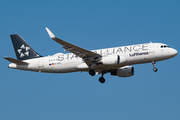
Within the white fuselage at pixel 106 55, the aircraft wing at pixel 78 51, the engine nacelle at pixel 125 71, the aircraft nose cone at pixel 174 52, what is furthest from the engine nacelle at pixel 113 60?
the aircraft nose cone at pixel 174 52

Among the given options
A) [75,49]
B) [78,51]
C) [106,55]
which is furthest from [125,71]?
[75,49]

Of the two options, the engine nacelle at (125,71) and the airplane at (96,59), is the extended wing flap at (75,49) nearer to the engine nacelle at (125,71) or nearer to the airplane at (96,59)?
the airplane at (96,59)

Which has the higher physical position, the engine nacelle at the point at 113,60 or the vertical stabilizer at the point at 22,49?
the vertical stabilizer at the point at 22,49

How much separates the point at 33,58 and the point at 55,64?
4.13 m

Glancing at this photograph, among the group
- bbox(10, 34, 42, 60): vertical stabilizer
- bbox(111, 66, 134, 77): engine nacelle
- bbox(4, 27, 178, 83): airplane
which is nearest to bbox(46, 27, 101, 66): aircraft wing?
bbox(4, 27, 178, 83): airplane

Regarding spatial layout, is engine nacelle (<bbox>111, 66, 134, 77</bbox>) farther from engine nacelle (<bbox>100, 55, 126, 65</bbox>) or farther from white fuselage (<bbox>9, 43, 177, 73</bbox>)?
engine nacelle (<bbox>100, 55, 126, 65</bbox>)

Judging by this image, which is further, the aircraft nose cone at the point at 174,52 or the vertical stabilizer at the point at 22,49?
the vertical stabilizer at the point at 22,49

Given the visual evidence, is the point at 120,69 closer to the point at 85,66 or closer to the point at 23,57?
the point at 85,66

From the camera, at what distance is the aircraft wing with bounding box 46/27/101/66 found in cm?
3721

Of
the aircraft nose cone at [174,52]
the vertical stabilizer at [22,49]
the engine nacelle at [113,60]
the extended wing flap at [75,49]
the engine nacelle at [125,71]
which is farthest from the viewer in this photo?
the vertical stabilizer at [22,49]

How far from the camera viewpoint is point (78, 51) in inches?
1592

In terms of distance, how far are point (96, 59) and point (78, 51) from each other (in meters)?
2.76

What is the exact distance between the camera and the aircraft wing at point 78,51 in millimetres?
37206

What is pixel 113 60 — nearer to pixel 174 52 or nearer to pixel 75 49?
pixel 75 49
